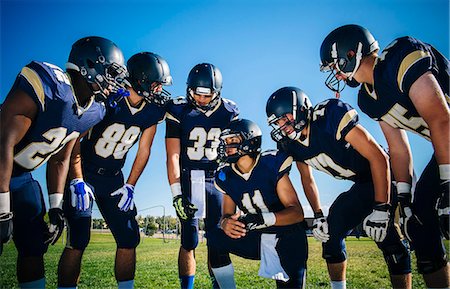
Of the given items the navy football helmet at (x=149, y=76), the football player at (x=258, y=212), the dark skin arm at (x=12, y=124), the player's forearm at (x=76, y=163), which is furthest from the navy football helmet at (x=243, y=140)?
the dark skin arm at (x=12, y=124)

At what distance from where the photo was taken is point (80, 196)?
3820 mm

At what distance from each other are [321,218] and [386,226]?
0.63 m

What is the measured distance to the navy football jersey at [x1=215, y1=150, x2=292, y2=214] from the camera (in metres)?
3.75

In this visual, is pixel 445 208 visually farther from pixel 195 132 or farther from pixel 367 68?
pixel 195 132

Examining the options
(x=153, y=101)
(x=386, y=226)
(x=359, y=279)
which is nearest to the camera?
(x=386, y=226)

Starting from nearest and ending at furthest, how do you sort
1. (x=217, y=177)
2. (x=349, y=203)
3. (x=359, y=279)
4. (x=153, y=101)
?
(x=349, y=203) < (x=217, y=177) < (x=153, y=101) < (x=359, y=279)

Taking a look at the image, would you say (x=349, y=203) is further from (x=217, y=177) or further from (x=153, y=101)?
(x=153, y=101)

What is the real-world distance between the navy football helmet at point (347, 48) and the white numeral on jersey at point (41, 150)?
2.68 meters

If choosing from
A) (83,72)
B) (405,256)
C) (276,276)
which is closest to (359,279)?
(405,256)

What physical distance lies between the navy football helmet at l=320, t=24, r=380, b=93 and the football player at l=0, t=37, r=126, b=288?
2.11m

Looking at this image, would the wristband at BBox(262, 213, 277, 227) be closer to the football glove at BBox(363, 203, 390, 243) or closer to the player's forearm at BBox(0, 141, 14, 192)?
the football glove at BBox(363, 203, 390, 243)

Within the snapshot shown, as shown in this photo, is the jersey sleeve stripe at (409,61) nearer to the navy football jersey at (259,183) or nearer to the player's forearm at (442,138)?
the player's forearm at (442,138)

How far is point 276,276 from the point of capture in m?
3.40

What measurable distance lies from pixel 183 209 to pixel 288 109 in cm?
165
